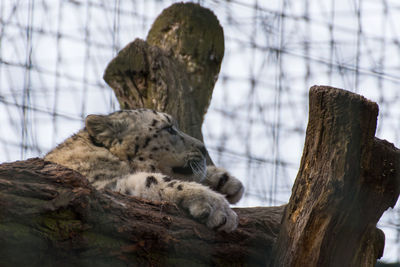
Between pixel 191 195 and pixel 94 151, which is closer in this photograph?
pixel 191 195

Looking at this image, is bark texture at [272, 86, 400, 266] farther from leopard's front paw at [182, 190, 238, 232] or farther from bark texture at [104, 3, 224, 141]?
bark texture at [104, 3, 224, 141]

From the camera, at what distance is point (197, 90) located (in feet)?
13.6

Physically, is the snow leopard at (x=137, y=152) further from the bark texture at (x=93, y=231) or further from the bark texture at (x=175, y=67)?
Result: the bark texture at (x=93, y=231)

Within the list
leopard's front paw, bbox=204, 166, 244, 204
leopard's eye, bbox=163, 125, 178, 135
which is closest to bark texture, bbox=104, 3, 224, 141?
leopard's eye, bbox=163, 125, 178, 135

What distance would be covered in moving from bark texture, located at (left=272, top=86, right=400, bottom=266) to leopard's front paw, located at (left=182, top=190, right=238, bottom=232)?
13.3 inches

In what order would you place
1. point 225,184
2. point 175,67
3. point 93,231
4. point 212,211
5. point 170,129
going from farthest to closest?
point 175,67, point 170,129, point 225,184, point 212,211, point 93,231

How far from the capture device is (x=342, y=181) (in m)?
1.97

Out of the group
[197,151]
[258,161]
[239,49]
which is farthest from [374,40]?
[197,151]

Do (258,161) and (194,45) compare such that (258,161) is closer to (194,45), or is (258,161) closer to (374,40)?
(194,45)

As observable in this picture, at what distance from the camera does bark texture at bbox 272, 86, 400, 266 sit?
196 cm

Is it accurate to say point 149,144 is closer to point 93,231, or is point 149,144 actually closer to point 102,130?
point 102,130

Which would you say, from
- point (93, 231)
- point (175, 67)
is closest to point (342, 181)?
point (93, 231)

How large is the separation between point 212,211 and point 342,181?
579 mm

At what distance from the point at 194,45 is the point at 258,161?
6.50 ft
